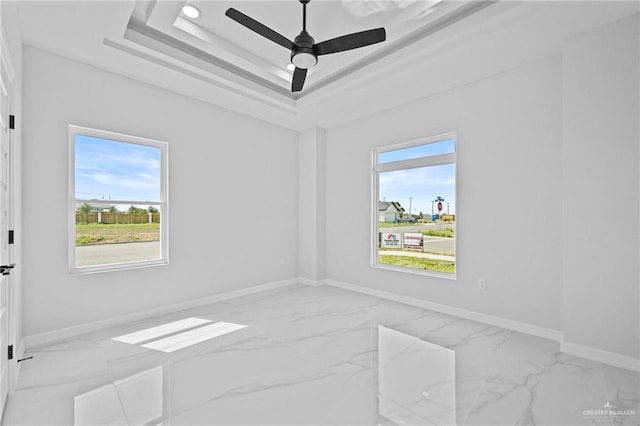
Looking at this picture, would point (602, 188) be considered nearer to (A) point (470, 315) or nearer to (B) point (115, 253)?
(A) point (470, 315)

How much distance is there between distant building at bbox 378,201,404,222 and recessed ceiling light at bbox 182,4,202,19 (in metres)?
3.29

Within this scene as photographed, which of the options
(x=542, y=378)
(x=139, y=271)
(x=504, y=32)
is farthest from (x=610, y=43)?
(x=139, y=271)

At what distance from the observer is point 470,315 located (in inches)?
142

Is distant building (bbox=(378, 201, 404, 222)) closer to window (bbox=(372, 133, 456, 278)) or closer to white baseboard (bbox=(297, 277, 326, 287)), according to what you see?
window (bbox=(372, 133, 456, 278))

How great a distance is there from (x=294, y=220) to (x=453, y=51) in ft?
11.5

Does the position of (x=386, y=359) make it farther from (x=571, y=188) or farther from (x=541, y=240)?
(x=571, y=188)

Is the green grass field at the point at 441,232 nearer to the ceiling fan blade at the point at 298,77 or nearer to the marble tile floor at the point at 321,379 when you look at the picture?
the marble tile floor at the point at 321,379

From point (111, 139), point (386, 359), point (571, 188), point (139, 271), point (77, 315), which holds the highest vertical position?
point (111, 139)

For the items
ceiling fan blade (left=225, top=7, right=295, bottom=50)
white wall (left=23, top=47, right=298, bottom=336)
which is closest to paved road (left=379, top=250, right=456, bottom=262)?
white wall (left=23, top=47, right=298, bottom=336)

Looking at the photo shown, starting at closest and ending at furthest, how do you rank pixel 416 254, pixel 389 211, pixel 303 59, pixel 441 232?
pixel 303 59
pixel 441 232
pixel 416 254
pixel 389 211

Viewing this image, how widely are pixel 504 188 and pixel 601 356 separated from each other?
171 cm

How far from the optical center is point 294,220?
18.0ft

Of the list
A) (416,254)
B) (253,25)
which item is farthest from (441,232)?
(253,25)

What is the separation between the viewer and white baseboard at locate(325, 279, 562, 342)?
3070 mm
